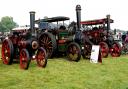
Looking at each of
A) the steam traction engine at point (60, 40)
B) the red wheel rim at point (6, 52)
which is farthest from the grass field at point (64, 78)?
the steam traction engine at point (60, 40)

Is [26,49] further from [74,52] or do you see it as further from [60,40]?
[60,40]

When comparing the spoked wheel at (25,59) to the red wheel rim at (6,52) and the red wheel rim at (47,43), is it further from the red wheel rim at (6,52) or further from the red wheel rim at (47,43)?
the red wheel rim at (47,43)

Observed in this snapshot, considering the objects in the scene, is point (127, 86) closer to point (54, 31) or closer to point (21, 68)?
point (21, 68)

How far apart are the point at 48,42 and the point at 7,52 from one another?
2.58m

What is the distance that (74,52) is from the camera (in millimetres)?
12789

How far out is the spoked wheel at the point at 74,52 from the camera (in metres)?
12.3

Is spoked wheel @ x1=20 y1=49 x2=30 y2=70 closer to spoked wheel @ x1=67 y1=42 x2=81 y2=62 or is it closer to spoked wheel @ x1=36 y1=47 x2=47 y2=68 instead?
spoked wheel @ x1=36 y1=47 x2=47 y2=68

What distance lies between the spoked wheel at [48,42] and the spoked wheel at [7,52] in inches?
91.3

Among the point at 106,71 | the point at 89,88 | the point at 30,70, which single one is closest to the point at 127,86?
the point at 89,88

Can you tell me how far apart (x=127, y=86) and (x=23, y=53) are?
4.65 metres

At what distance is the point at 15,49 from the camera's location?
11969mm

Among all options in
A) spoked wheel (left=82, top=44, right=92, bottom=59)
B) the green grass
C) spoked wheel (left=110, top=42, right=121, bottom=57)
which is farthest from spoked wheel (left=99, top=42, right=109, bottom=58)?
the green grass

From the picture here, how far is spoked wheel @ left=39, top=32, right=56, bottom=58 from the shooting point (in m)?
13.4

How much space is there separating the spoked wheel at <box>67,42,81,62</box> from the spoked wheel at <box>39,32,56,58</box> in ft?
2.71
